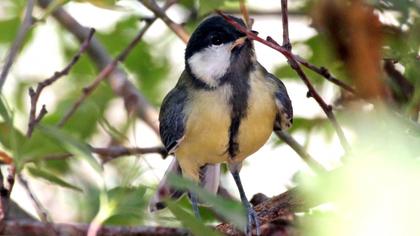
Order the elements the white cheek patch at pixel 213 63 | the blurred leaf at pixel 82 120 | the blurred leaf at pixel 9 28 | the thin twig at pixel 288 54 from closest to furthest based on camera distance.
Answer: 1. the thin twig at pixel 288 54
2. the white cheek patch at pixel 213 63
3. the blurred leaf at pixel 82 120
4. the blurred leaf at pixel 9 28

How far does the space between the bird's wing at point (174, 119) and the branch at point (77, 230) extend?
0.32 metres

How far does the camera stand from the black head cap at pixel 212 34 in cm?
177

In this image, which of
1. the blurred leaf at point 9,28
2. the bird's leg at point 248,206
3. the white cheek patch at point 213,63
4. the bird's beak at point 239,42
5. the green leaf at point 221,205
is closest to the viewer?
→ the green leaf at point 221,205

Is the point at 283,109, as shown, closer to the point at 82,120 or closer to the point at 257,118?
the point at 257,118

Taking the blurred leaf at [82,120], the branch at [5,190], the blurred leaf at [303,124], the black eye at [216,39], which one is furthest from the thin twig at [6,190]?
the blurred leaf at [303,124]

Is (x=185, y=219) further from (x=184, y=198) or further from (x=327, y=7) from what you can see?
(x=184, y=198)

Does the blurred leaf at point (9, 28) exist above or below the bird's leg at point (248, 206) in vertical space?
above

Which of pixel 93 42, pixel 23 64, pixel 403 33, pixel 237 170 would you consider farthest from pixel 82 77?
pixel 403 33

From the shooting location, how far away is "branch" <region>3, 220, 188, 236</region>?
5.11 ft

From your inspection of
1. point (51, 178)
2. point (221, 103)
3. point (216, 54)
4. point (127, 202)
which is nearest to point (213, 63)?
point (216, 54)

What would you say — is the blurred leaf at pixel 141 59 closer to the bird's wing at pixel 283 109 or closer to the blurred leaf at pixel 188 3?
the blurred leaf at pixel 188 3

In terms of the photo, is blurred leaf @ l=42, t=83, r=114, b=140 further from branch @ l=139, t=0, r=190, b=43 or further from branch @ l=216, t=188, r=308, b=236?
branch @ l=216, t=188, r=308, b=236

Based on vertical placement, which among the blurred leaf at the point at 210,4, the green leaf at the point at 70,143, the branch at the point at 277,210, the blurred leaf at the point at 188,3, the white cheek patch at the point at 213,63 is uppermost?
the blurred leaf at the point at 188,3

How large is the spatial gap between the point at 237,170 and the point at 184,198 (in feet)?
0.58
